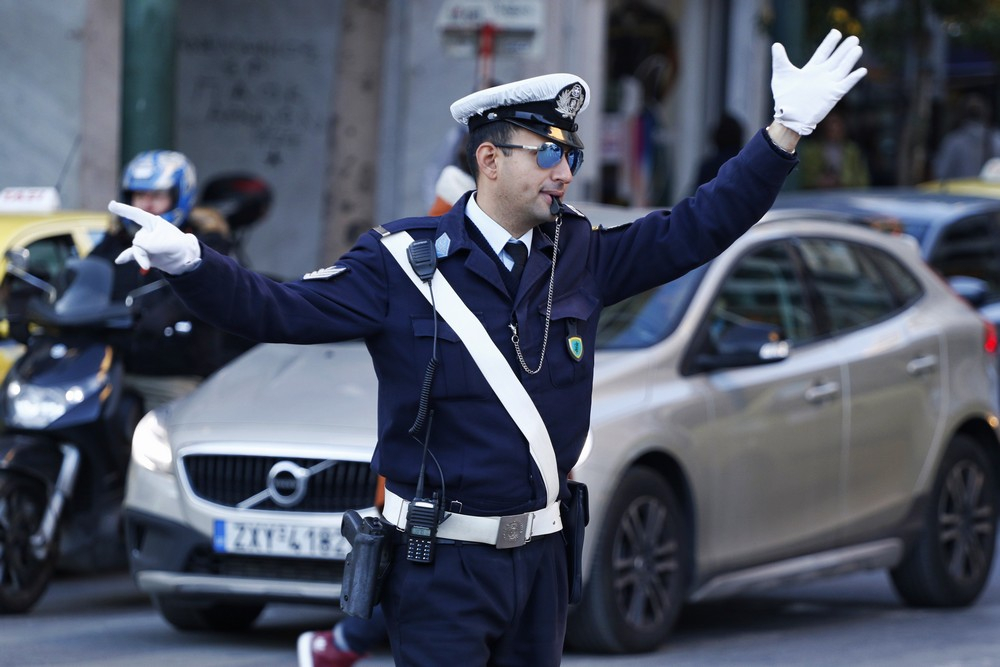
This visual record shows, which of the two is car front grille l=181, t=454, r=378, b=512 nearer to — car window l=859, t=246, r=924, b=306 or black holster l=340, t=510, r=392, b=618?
black holster l=340, t=510, r=392, b=618

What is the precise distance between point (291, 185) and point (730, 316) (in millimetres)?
10319

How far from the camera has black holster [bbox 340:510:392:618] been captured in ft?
14.1

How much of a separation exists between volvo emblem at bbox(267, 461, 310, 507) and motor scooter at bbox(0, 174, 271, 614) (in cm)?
134

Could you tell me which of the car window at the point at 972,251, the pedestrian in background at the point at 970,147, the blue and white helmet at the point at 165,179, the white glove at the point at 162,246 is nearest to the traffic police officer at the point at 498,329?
the white glove at the point at 162,246

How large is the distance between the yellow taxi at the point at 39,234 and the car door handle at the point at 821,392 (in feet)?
10.6

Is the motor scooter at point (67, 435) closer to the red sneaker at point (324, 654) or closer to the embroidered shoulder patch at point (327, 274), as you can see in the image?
the red sneaker at point (324, 654)

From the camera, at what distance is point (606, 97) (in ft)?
65.3

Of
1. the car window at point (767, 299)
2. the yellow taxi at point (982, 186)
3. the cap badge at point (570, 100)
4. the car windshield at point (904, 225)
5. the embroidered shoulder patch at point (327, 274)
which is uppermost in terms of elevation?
the cap badge at point (570, 100)

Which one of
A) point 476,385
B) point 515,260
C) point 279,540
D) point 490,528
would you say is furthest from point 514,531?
point 279,540

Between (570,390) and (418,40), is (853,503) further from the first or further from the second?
(418,40)

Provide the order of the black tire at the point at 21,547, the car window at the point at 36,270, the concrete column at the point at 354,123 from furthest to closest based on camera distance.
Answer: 1. the concrete column at the point at 354,123
2. the car window at the point at 36,270
3. the black tire at the point at 21,547

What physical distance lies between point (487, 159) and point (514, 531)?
0.82m

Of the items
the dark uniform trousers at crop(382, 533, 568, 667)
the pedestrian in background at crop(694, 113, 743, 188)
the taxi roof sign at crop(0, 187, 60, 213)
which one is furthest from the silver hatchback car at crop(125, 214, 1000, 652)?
the pedestrian in background at crop(694, 113, 743, 188)

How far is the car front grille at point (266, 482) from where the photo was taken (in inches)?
277
